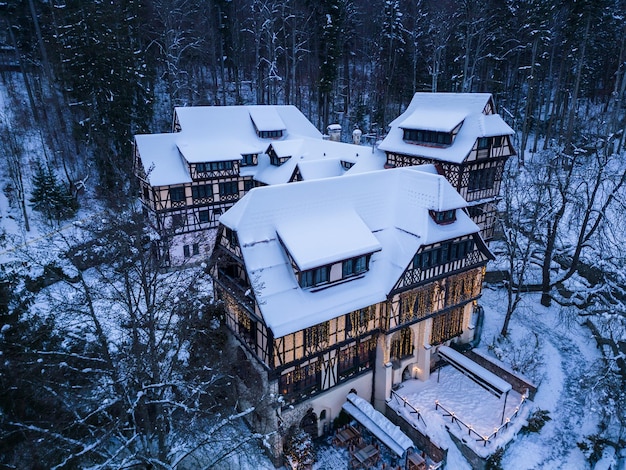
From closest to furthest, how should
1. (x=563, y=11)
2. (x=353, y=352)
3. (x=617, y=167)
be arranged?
(x=353, y=352)
(x=617, y=167)
(x=563, y=11)

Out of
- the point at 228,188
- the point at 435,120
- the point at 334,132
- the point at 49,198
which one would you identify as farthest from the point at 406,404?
the point at 49,198

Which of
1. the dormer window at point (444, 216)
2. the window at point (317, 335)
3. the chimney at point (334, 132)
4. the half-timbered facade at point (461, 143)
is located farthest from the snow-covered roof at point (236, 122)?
the window at point (317, 335)

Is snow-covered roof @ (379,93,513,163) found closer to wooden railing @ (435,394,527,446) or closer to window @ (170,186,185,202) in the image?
wooden railing @ (435,394,527,446)

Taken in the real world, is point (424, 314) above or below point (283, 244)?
below

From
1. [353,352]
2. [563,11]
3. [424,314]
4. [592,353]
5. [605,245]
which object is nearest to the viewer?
[353,352]

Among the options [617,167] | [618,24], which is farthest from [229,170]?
[618,24]

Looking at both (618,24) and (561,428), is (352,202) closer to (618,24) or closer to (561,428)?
(561,428)

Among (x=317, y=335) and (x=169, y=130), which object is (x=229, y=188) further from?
(x=317, y=335)
